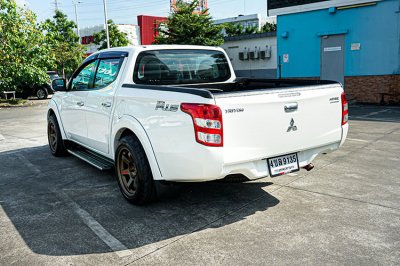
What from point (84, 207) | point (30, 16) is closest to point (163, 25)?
point (30, 16)

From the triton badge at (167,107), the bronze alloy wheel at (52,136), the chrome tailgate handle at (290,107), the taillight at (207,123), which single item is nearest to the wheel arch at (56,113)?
the bronze alloy wheel at (52,136)

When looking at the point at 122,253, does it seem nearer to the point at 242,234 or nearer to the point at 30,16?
the point at 242,234

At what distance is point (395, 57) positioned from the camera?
44.9ft

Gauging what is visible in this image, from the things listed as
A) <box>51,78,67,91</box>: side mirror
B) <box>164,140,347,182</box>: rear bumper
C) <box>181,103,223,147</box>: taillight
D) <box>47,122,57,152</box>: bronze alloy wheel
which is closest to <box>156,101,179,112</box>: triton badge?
<box>181,103,223,147</box>: taillight

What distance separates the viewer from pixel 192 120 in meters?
3.26

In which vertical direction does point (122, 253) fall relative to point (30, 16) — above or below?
below

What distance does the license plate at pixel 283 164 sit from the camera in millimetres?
3652

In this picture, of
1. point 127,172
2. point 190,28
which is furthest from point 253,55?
point 127,172

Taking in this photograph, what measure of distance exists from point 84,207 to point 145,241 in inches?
48.6

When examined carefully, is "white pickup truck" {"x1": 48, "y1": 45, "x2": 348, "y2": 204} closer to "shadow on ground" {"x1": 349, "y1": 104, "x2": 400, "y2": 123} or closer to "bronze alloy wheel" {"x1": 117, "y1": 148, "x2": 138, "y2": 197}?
"bronze alloy wheel" {"x1": 117, "y1": 148, "x2": 138, "y2": 197}

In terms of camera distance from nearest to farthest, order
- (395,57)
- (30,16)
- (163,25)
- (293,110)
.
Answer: (293,110), (395,57), (30,16), (163,25)

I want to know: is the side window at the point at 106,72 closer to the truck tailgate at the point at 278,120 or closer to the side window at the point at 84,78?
the side window at the point at 84,78

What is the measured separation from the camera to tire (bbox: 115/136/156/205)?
152 inches

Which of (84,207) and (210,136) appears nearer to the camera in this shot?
(210,136)
